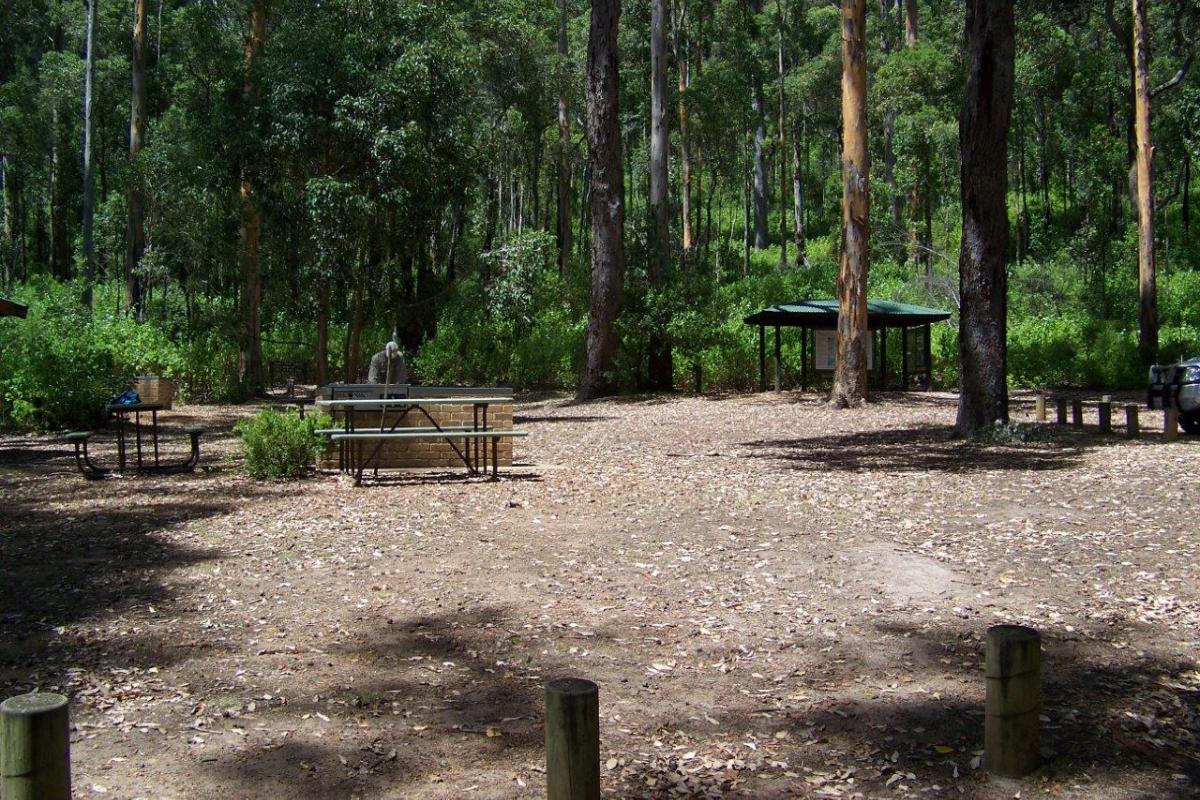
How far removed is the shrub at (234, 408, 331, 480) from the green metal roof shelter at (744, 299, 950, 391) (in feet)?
45.9

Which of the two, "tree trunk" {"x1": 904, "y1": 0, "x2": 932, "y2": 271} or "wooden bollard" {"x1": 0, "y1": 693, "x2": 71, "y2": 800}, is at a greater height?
"tree trunk" {"x1": 904, "y1": 0, "x2": 932, "y2": 271}

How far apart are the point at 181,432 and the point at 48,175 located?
41.1m

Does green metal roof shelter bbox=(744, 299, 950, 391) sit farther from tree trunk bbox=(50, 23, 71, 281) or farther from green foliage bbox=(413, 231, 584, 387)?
tree trunk bbox=(50, 23, 71, 281)

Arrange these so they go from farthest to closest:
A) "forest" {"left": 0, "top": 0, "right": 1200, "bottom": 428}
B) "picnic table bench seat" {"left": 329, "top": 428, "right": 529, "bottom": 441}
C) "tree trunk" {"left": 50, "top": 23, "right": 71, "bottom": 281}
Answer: "tree trunk" {"left": 50, "top": 23, "right": 71, "bottom": 281} < "forest" {"left": 0, "top": 0, "right": 1200, "bottom": 428} < "picnic table bench seat" {"left": 329, "top": 428, "right": 529, "bottom": 441}

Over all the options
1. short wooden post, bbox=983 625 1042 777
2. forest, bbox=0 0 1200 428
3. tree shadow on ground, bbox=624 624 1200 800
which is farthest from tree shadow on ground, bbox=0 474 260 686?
forest, bbox=0 0 1200 428

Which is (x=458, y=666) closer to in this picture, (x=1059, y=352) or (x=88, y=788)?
(x=88, y=788)

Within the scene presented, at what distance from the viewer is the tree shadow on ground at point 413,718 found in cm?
423

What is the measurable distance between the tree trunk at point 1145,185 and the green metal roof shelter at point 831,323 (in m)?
4.45

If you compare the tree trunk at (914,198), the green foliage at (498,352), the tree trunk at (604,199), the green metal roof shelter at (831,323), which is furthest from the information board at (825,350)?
the tree trunk at (914,198)

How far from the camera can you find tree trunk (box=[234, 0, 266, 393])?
20.6m

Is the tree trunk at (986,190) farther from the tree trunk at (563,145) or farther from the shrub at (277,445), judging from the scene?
the tree trunk at (563,145)

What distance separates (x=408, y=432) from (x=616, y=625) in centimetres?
555

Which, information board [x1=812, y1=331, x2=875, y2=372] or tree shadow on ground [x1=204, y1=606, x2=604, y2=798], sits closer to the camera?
tree shadow on ground [x1=204, y1=606, x2=604, y2=798]

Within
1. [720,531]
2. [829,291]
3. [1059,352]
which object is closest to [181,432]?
[720,531]
